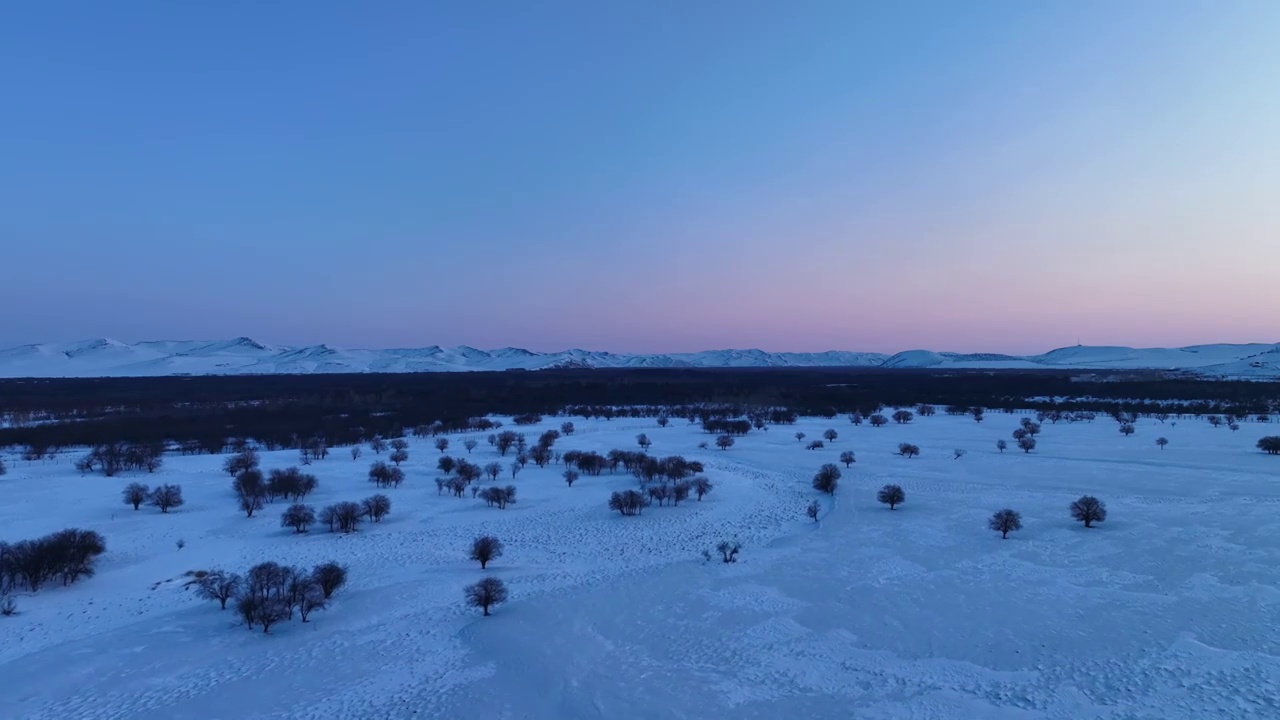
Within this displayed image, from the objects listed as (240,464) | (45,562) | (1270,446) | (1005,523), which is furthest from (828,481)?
(240,464)

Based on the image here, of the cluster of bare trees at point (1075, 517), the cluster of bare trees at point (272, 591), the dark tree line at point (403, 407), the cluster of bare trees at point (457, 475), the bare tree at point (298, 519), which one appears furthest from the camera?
the dark tree line at point (403, 407)

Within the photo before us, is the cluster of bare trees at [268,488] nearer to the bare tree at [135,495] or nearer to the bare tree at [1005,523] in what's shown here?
the bare tree at [135,495]

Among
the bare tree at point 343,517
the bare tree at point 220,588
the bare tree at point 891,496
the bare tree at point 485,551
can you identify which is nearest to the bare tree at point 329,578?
the bare tree at point 220,588

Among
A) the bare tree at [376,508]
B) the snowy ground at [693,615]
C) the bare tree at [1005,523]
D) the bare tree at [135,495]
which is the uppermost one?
the bare tree at [135,495]

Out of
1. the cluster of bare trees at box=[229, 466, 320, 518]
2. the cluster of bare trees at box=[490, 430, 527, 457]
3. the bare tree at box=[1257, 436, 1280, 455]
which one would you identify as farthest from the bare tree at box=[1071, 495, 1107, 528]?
the cluster of bare trees at box=[229, 466, 320, 518]

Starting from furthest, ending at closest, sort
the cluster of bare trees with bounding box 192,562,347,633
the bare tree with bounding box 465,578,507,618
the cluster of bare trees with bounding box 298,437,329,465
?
the cluster of bare trees with bounding box 298,437,329,465 < the bare tree with bounding box 465,578,507,618 < the cluster of bare trees with bounding box 192,562,347,633

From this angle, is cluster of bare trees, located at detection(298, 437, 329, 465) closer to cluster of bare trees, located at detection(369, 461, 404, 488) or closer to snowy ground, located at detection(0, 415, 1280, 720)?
cluster of bare trees, located at detection(369, 461, 404, 488)

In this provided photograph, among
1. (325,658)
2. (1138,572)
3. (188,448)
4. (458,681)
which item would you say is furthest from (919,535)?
(188,448)
